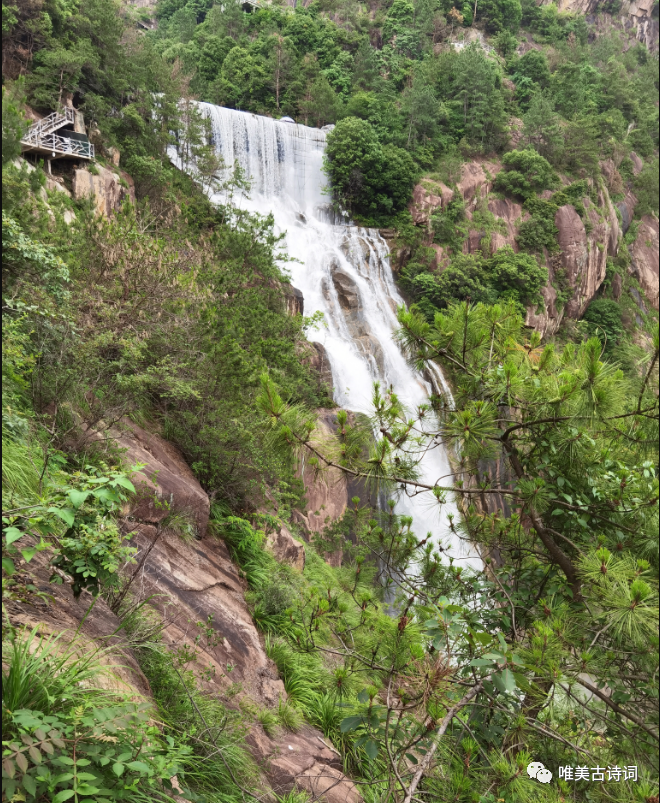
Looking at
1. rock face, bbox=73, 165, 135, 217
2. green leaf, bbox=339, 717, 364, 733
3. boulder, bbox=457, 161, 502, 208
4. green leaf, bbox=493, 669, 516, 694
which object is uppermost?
boulder, bbox=457, 161, 502, 208

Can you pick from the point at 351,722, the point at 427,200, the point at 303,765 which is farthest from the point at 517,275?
the point at 351,722

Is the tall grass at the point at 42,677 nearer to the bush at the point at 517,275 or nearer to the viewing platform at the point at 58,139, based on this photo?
the viewing platform at the point at 58,139

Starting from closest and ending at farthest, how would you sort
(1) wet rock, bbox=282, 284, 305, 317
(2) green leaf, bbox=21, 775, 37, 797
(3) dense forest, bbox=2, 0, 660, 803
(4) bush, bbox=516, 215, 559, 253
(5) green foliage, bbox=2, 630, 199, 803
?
(2) green leaf, bbox=21, 775, 37, 797, (5) green foliage, bbox=2, 630, 199, 803, (3) dense forest, bbox=2, 0, 660, 803, (1) wet rock, bbox=282, 284, 305, 317, (4) bush, bbox=516, 215, 559, 253

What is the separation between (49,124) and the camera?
1221 centimetres

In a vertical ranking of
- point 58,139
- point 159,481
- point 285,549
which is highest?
point 58,139

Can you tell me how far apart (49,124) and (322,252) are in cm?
924

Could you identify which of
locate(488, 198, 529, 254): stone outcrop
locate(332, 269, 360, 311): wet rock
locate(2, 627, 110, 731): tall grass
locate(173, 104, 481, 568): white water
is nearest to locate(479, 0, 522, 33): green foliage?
locate(488, 198, 529, 254): stone outcrop

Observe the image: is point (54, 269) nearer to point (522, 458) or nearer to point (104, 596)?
point (104, 596)

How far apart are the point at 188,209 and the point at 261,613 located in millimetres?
12217

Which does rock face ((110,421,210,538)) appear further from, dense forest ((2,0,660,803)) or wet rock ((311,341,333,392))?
wet rock ((311,341,333,392))

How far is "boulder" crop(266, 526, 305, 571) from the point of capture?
22.1ft

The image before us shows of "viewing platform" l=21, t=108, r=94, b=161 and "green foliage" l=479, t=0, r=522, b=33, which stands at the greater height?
"green foliage" l=479, t=0, r=522, b=33

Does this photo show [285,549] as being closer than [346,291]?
Yes
